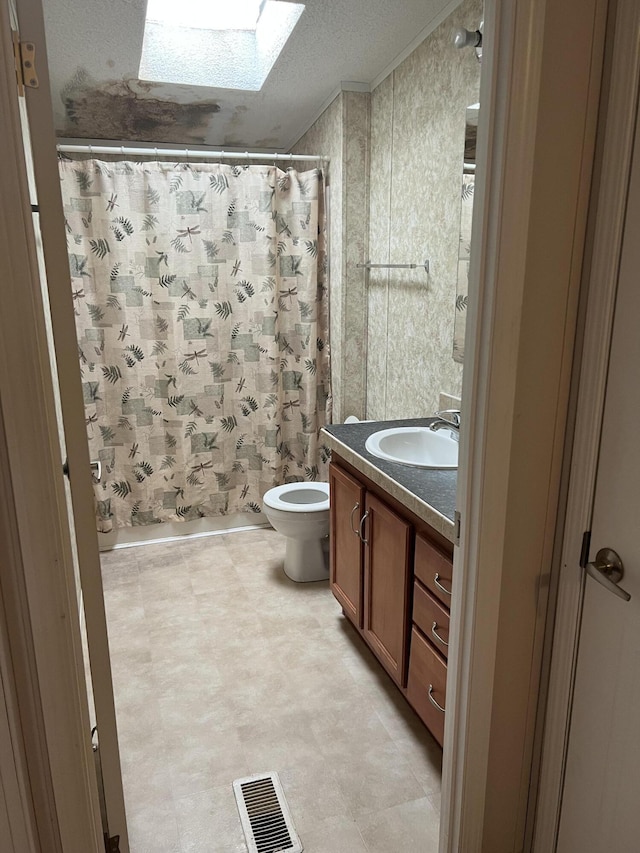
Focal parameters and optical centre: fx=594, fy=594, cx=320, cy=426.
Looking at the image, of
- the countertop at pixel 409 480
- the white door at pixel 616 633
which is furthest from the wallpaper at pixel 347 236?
the white door at pixel 616 633

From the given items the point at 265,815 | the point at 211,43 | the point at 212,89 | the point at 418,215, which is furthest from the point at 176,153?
the point at 265,815

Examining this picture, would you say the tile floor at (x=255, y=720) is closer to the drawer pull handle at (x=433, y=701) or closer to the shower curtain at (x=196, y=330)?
the drawer pull handle at (x=433, y=701)

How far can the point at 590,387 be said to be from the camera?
1144 millimetres

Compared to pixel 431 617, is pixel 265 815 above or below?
below

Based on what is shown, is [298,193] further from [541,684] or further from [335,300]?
[541,684]

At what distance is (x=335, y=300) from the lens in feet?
11.0

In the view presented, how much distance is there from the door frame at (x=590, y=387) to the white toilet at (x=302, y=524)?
1.61 meters

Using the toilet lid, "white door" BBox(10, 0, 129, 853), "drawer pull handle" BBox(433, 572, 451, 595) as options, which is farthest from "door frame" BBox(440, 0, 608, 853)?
the toilet lid

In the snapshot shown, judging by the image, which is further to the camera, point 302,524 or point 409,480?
point 302,524

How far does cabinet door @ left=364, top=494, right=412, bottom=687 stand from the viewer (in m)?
1.92

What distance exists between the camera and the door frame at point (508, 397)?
3.35ft

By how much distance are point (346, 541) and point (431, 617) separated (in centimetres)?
70

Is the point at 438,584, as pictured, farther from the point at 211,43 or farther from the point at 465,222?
the point at 211,43

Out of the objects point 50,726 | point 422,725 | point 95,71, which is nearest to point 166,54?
point 95,71
